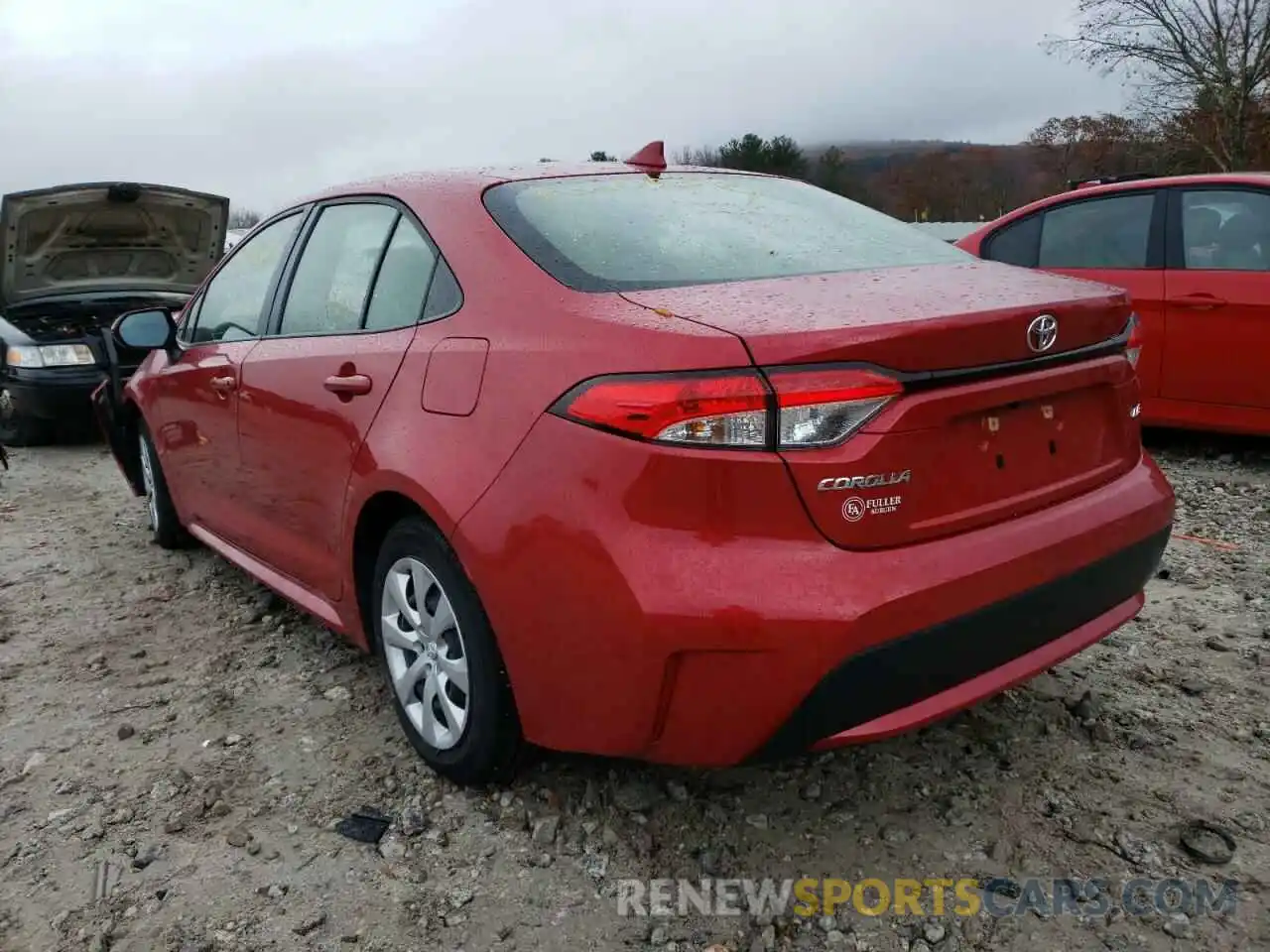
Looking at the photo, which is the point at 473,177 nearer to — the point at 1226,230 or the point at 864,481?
the point at 864,481

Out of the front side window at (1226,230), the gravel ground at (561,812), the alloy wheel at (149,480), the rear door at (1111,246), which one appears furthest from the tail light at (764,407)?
the front side window at (1226,230)

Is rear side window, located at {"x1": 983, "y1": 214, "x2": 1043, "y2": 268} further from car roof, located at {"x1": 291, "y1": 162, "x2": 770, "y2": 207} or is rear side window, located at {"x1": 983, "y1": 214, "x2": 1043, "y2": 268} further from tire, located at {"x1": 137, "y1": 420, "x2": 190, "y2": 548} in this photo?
tire, located at {"x1": 137, "y1": 420, "x2": 190, "y2": 548}

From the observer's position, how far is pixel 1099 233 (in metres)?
5.55

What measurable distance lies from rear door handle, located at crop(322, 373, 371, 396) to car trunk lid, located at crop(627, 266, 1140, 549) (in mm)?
835

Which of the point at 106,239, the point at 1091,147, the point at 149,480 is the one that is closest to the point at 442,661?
the point at 149,480

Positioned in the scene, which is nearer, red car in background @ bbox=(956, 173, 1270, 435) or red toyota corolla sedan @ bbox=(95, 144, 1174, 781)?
red toyota corolla sedan @ bbox=(95, 144, 1174, 781)

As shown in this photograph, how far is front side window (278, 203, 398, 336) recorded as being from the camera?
2.80 m

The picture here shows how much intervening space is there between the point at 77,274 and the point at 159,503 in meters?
4.37

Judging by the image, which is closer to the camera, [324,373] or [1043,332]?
[1043,332]

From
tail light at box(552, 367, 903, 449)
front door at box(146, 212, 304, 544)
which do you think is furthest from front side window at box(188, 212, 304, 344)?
tail light at box(552, 367, 903, 449)

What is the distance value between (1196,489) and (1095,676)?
229cm

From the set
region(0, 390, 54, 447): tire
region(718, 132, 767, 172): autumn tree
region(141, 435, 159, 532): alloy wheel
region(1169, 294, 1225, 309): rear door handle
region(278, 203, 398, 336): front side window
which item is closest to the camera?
region(278, 203, 398, 336): front side window

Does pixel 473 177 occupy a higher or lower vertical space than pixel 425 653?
higher

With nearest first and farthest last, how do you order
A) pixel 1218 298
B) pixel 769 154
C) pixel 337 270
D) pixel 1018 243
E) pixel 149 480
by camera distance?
pixel 337 270, pixel 149 480, pixel 1218 298, pixel 1018 243, pixel 769 154
